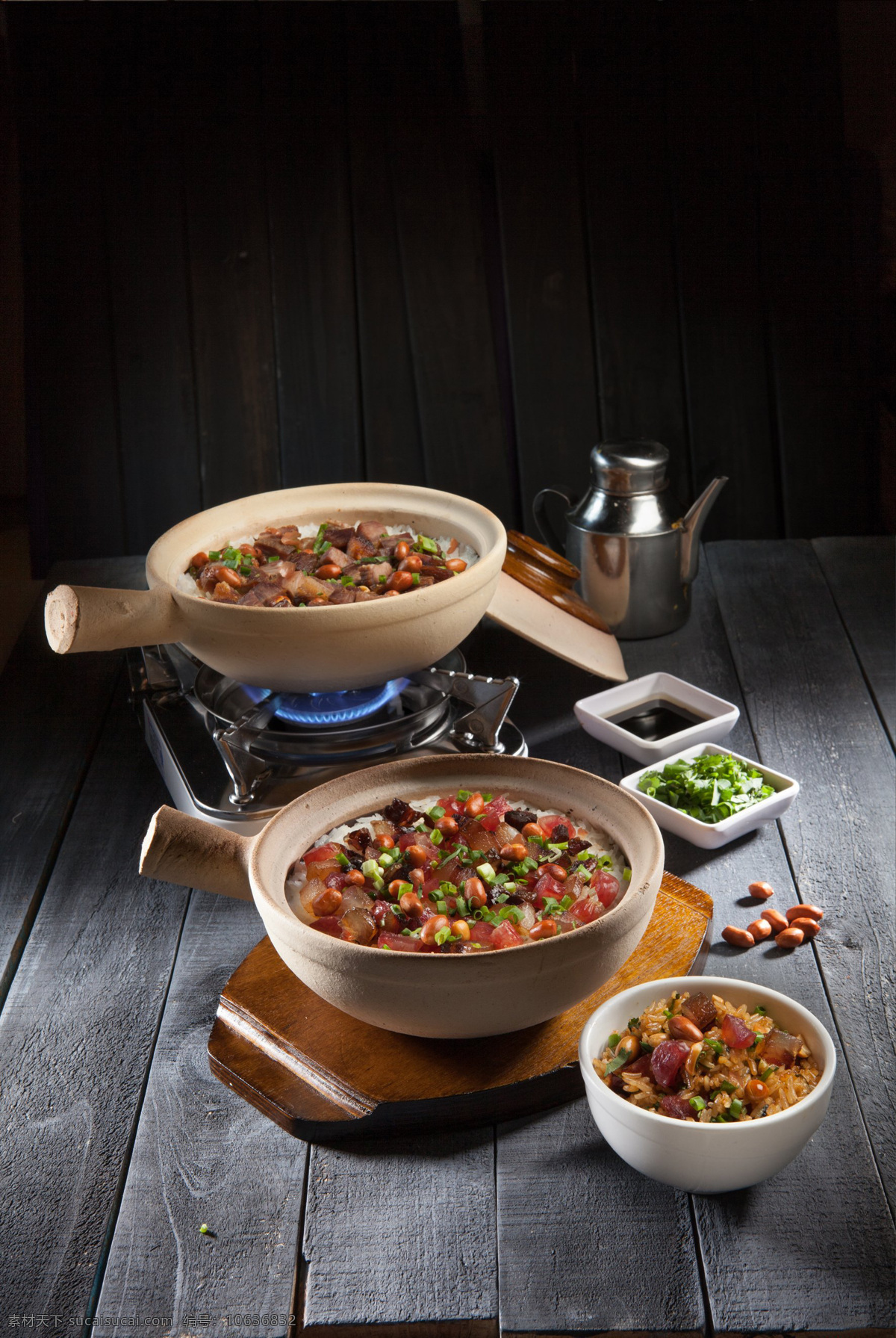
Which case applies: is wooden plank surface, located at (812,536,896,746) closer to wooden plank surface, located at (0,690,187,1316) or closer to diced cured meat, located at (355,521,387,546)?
diced cured meat, located at (355,521,387,546)

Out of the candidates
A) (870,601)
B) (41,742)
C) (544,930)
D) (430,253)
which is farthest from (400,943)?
(430,253)

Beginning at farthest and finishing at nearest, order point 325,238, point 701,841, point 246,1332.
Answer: point 325,238, point 701,841, point 246,1332

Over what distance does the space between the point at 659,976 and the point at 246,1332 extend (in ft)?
1.76

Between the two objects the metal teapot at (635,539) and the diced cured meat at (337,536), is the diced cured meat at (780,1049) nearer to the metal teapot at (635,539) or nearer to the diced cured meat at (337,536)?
the diced cured meat at (337,536)

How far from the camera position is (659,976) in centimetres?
128

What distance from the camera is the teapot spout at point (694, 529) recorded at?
7.09ft

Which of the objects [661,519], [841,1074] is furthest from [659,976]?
[661,519]

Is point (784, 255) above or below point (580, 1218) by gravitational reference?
above

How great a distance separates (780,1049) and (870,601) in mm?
1461

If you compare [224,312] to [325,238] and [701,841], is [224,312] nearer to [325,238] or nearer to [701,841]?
[325,238]

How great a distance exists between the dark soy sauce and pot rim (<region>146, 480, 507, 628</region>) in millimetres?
360

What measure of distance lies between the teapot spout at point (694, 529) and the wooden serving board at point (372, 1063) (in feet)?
3.46

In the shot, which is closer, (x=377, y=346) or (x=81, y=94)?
(x=81, y=94)

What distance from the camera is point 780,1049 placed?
107 centimetres
